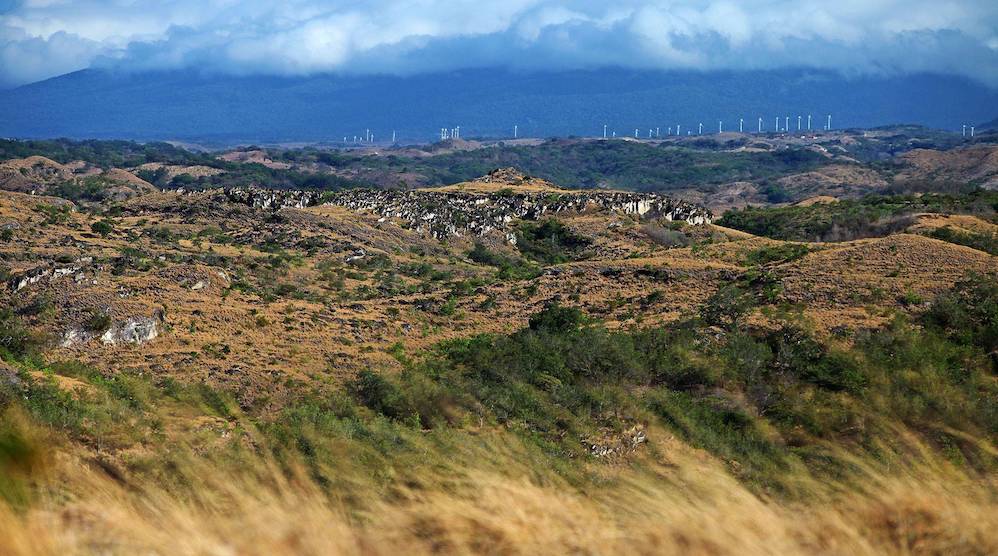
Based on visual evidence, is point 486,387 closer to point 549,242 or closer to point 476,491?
point 476,491

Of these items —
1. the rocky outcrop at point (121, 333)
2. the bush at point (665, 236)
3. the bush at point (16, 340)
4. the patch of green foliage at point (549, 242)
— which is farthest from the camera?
the patch of green foliage at point (549, 242)

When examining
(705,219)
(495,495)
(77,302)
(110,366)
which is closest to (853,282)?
(110,366)

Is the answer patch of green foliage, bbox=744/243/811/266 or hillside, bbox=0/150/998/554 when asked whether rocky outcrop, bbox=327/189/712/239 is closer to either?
hillside, bbox=0/150/998/554

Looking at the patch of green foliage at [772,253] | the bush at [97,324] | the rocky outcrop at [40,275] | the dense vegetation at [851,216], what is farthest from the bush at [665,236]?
the bush at [97,324]

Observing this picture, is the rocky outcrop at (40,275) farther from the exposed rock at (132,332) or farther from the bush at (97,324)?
the exposed rock at (132,332)

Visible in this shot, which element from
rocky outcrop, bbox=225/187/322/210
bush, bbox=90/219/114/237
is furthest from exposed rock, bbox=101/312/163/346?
rocky outcrop, bbox=225/187/322/210

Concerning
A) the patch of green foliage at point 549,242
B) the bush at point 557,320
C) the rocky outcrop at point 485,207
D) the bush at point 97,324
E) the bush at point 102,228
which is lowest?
the patch of green foliage at point 549,242

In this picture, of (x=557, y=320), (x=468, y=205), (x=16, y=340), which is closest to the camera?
(x=16, y=340)

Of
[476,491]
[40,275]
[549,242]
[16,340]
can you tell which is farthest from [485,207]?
[476,491]

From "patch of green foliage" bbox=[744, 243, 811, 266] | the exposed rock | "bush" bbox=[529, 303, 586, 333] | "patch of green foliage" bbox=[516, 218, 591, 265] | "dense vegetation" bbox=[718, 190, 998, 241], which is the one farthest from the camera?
"patch of green foliage" bbox=[516, 218, 591, 265]

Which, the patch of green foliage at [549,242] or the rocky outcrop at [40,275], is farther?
Answer: the patch of green foliage at [549,242]
